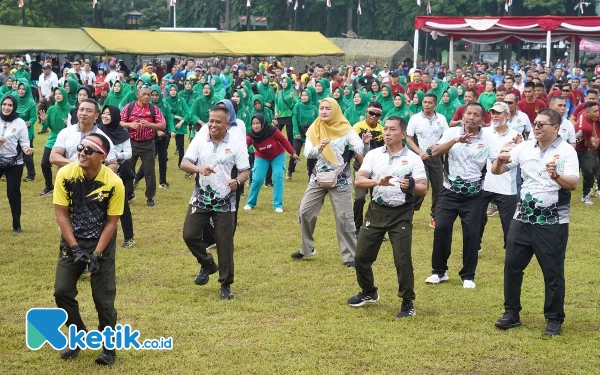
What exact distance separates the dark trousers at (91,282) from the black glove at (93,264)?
8cm

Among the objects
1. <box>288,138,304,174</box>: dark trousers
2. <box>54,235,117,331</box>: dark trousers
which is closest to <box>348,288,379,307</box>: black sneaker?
<box>54,235,117,331</box>: dark trousers

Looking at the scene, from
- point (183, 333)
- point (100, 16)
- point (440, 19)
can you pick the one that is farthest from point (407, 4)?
point (183, 333)

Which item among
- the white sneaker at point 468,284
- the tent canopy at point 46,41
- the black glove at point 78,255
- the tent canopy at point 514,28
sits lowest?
the white sneaker at point 468,284

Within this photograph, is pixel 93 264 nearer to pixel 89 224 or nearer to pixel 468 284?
pixel 89 224

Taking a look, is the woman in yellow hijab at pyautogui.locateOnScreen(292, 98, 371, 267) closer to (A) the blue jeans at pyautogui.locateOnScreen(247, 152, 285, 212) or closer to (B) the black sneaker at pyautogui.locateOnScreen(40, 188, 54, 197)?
(A) the blue jeans at pyautogui.locateOnScreen(247, 152, 285, 212)

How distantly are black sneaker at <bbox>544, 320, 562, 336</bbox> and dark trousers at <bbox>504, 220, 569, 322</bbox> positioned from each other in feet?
0.13

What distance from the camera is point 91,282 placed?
7.14 metres

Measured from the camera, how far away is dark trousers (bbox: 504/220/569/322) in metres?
8.07

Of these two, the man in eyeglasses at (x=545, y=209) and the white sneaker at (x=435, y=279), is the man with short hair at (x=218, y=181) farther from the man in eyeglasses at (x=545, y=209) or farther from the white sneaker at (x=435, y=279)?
the man in eyeglasses at (x=545, y=209)

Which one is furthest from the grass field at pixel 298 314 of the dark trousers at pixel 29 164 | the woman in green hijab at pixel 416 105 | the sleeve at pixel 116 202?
the woman in green hijab at pixel 416 105

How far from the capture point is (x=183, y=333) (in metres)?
8.05

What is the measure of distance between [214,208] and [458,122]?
18.0ft

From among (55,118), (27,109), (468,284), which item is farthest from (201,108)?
(468,284)

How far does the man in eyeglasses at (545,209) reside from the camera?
8.00 meters
